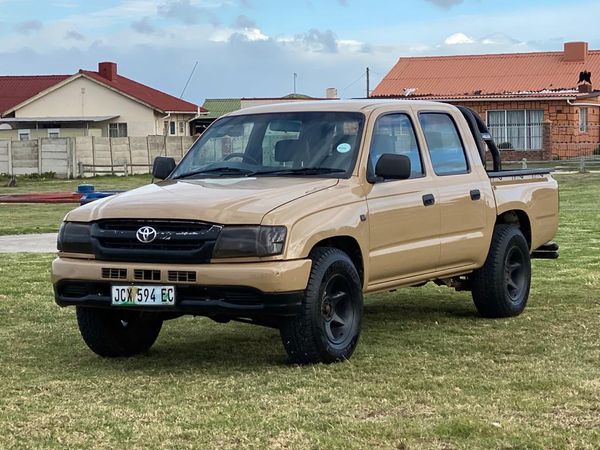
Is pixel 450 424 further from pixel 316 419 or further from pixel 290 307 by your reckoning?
pixel 290 307

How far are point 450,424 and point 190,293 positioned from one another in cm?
209

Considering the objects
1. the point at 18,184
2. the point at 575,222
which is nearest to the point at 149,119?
the point at 18,184

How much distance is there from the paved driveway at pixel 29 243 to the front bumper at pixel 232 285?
8835mm

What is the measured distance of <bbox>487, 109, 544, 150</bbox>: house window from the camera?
50469 millimetres

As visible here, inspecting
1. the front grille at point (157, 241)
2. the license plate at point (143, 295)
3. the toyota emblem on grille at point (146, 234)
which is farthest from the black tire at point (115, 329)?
the toyota emblem on grille at point (146, 234)

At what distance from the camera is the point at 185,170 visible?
872 cm

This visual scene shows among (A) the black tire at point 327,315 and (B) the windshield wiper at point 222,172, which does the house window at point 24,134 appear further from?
(A) the black tire at point 327,315

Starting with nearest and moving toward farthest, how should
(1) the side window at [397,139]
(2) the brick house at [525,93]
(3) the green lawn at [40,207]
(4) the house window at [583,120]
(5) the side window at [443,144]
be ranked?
1. (1) the side window at [397,139]
2. (5) the side window at [443,144]
3. (3) the green lawn at [40,207]
4. (2) the brick house at [525,93]
5. (4) the house window at [583,120]

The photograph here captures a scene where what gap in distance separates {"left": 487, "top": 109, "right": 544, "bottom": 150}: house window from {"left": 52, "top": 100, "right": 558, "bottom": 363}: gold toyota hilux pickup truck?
41315 mm

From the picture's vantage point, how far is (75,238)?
762 centimetres

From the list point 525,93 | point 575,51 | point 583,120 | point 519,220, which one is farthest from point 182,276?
point 575,51

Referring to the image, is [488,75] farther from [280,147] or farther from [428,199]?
[280,147]

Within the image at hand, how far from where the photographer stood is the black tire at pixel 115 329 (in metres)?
8.02

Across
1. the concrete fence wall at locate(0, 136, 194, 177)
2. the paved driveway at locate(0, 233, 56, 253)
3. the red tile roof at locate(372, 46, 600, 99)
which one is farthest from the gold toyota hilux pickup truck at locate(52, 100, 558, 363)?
the red tile roof at locate(372, 46, 600, 99)
